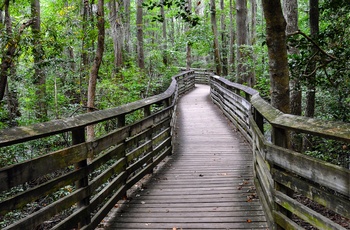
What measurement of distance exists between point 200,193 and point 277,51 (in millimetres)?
2451

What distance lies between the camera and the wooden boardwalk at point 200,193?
4.26m

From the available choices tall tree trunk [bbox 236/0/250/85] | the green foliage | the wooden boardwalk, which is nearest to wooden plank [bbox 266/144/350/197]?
the wooden boardwalk

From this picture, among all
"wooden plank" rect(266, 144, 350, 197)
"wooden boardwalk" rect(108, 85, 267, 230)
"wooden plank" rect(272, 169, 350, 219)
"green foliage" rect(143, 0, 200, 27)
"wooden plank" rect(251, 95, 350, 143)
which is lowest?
"wooden boardwalk" rect(108, 85, 267, 230)

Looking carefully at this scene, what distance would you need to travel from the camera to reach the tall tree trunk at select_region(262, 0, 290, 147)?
4.92 m

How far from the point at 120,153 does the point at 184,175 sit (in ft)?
6.17

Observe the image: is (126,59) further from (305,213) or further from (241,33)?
(305,213)

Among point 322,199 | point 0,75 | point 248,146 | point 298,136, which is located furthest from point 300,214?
point 0,75

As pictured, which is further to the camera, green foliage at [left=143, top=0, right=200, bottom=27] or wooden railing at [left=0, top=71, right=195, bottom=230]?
green foliage at [left=143, top=0, right=200, bottom=27]

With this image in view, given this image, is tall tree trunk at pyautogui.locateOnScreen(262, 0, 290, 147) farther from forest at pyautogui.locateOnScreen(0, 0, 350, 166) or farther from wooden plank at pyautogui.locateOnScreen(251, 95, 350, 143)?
wooden plank at pyautogui.locateOnScreen(251, 95, 350, 143)

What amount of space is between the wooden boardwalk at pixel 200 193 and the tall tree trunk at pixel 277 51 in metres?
1.52

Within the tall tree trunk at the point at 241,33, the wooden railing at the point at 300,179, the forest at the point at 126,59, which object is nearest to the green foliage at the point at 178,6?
the forest at the point at 126,59

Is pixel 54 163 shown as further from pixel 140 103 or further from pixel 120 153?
pixel 140 103

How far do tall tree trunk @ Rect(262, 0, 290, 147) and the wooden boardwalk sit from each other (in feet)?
4.99

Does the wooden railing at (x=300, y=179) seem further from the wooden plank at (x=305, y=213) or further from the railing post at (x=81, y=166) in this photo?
the railing post at (x=81, y=166)
